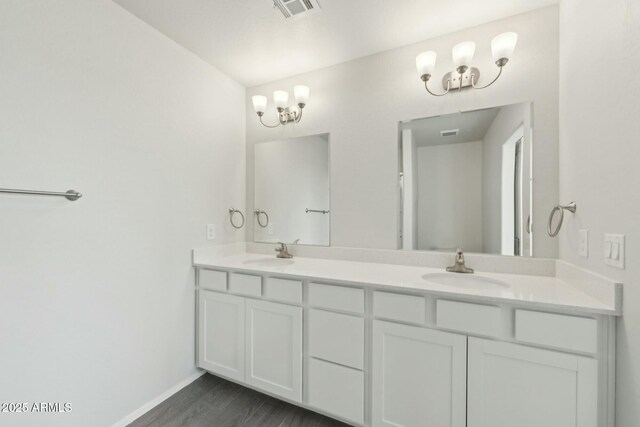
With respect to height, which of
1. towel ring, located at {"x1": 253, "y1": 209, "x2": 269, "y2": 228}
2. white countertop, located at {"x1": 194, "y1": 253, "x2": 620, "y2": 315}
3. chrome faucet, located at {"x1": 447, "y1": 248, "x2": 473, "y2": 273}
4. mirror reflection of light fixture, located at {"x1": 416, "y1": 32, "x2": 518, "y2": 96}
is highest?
mirror reflection of light fixture, located at {"x1": 416, "y1": 32, "x2": 518, "y2": 96}

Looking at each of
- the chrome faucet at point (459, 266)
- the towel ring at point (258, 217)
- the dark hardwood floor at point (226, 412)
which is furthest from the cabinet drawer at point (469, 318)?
the towel ring at point (258, 217)

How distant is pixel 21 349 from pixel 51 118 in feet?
3.36

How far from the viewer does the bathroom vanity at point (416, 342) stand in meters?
0.98

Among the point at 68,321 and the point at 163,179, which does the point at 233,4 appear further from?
the point at 68,321

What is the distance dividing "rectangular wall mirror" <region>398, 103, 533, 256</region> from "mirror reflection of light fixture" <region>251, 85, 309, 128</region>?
0.77 meters

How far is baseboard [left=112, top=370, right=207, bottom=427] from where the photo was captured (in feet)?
4.82

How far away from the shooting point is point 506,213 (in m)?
1.54

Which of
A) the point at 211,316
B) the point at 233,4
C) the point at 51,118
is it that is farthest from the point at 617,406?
the point at 51,118

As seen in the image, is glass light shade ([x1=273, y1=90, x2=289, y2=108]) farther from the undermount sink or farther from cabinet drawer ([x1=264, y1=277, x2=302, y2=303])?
cabinet drawer ([x1=264, y1=277, x2=302, y2=303])

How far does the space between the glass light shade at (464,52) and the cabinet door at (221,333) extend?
1939 mm

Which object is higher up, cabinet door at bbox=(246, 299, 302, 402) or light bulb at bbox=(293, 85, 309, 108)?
light bulb at bbox=(293, 85, 309, 108)

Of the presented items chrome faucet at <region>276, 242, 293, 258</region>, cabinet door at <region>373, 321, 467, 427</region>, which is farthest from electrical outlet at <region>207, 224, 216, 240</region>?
cabinet door at <region>373, 321, 467, 427</region>

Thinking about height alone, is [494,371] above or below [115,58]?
below

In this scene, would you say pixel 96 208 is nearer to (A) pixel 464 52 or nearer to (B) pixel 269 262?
(B) pixel 269 262
